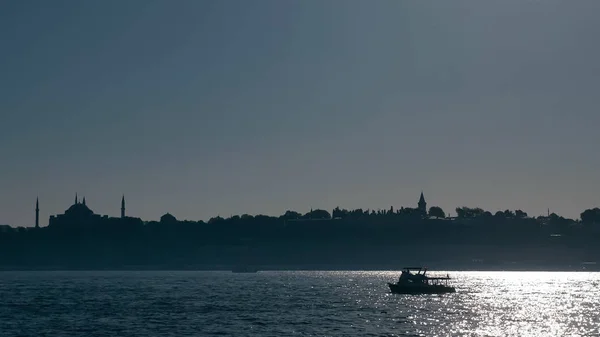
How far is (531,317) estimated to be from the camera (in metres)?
101

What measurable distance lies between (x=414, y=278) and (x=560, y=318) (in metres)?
45.8

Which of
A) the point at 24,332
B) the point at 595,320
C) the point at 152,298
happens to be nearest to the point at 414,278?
the point at 152,298

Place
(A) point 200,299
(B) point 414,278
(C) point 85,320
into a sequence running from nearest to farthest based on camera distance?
1. (C) point 85,320
2. (A) point 200,299
3. (B) point 414,278

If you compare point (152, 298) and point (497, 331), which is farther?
point (152, 298)

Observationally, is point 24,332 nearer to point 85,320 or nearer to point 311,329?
point 85,320

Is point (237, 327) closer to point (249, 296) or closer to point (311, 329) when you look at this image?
point (311, 329)

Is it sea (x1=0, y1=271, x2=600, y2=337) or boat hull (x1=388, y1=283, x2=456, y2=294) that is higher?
boat hull (x1=388, y1=283, x2=456, y2=294)

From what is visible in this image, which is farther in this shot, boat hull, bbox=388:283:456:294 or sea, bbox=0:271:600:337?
boat hull, bbox=388:283:456:294

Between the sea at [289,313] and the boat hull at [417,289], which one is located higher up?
the boat hull at [417,289]

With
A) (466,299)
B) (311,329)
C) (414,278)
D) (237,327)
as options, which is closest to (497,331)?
(311,329)

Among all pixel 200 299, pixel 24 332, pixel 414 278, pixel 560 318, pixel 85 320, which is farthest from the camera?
pixel 414 278

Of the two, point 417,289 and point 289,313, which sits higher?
point 417,289

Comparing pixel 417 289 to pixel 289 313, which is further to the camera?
pixel 417 289

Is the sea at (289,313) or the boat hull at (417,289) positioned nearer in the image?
the sea at (289,313)
